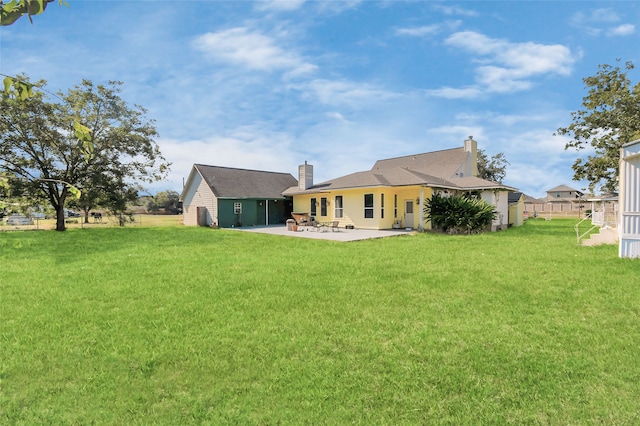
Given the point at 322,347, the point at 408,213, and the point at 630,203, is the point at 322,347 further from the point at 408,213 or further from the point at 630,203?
the point at 408,213

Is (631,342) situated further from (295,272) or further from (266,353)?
(295,272)

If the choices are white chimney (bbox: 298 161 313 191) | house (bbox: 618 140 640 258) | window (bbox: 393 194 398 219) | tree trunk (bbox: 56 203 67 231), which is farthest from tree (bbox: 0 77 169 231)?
house (bbox: 618 140 640 258)

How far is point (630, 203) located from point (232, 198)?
820 inches

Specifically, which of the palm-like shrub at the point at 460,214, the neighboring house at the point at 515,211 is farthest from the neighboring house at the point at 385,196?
the neighboring house at the point at 515,211

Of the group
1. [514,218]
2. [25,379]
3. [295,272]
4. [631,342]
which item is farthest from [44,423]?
[514,218]

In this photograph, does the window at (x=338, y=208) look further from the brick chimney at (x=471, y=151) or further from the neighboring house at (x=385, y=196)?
the brick chimney at (x=471, y=151)

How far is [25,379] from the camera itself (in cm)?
312

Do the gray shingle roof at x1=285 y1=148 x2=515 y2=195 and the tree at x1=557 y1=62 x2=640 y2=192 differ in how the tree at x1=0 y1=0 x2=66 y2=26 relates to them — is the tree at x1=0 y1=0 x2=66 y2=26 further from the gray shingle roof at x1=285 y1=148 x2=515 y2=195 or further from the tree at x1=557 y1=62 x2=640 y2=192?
the tree at x1=557 y1=62 x2=640 y2=192

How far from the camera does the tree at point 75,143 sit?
2017 cm

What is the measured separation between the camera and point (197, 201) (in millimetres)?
25312

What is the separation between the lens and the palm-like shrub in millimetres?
16703

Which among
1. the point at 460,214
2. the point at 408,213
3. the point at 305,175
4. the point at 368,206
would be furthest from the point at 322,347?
the point at 305,175

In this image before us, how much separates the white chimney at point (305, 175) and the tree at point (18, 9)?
2299cm

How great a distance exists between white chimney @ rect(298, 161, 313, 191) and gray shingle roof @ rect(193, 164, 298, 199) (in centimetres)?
267
